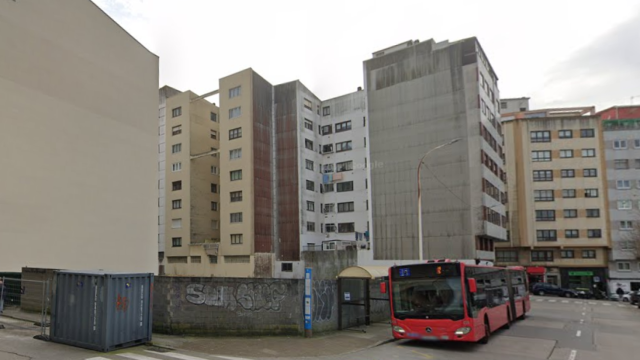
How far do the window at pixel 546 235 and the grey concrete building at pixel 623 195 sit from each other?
6629 mm

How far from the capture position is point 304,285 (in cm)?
1512

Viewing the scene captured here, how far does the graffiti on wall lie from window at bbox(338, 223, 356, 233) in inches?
1624

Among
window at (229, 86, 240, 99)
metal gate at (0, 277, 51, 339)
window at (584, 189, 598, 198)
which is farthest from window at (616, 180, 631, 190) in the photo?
metal gate at (0, 277, 51, 339)

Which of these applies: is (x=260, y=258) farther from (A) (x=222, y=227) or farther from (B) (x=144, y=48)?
(B) (x=144, y=48)

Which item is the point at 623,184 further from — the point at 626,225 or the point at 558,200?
the point at 558,200

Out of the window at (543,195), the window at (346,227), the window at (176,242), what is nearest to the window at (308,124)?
the window at (346,227)

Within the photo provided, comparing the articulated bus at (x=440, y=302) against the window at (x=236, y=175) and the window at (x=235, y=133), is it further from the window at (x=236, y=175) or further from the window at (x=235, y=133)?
the window at (x=235, y=133)

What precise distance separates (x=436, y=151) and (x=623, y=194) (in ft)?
97.8

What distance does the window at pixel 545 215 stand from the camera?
5844cm

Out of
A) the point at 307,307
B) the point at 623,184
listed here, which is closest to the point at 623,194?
the point at 623,184

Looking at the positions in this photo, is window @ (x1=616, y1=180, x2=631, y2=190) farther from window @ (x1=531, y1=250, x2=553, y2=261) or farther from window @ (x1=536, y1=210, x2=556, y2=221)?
window @ (x1=531, y1=250, x2=553, y2=261)

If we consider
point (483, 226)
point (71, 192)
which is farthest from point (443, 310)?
point (483, 226)

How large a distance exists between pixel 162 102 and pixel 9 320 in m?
48.6

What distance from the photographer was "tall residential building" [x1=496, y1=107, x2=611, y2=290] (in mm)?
56750
